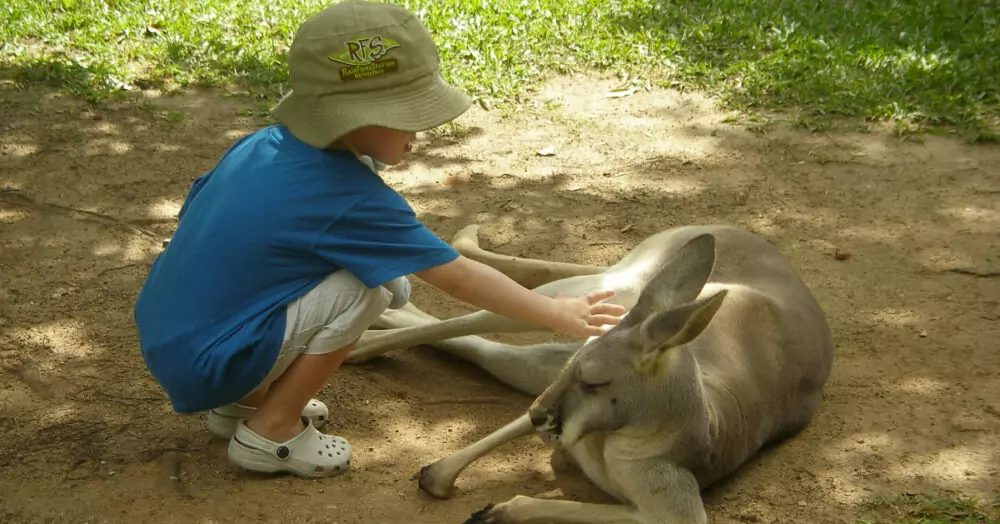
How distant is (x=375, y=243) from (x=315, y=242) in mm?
144

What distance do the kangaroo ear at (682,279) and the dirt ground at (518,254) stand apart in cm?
59

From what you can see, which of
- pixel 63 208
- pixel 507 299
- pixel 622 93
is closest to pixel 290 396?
pixel 507 299

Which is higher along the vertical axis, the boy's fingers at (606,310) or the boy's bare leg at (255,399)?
the boy's fingers at (606,310)

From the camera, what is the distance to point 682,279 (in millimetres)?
2727

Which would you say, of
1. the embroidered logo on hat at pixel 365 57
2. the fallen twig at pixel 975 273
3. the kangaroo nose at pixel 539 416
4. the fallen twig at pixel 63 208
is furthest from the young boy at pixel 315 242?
the fallen twig at pixel 975 273

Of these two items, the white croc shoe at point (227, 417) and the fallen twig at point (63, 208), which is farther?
the fallen twig at point (63, 208)

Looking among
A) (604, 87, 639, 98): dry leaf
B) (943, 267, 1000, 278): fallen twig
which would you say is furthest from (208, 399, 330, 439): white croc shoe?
(604, 87, 639, 98): dry leaf

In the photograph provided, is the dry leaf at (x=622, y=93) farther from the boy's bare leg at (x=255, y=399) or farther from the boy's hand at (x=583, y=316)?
the boy's bare leg at (x=255, y=399)

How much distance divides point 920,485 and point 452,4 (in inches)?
169

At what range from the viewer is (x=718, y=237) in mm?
3658

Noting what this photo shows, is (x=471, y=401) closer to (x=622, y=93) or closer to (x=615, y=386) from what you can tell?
(x=615, y=386)

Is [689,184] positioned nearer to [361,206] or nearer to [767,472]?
[767,472]

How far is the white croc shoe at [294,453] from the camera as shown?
9.40 feet

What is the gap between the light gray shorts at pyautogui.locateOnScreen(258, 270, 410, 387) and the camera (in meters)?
2.71
